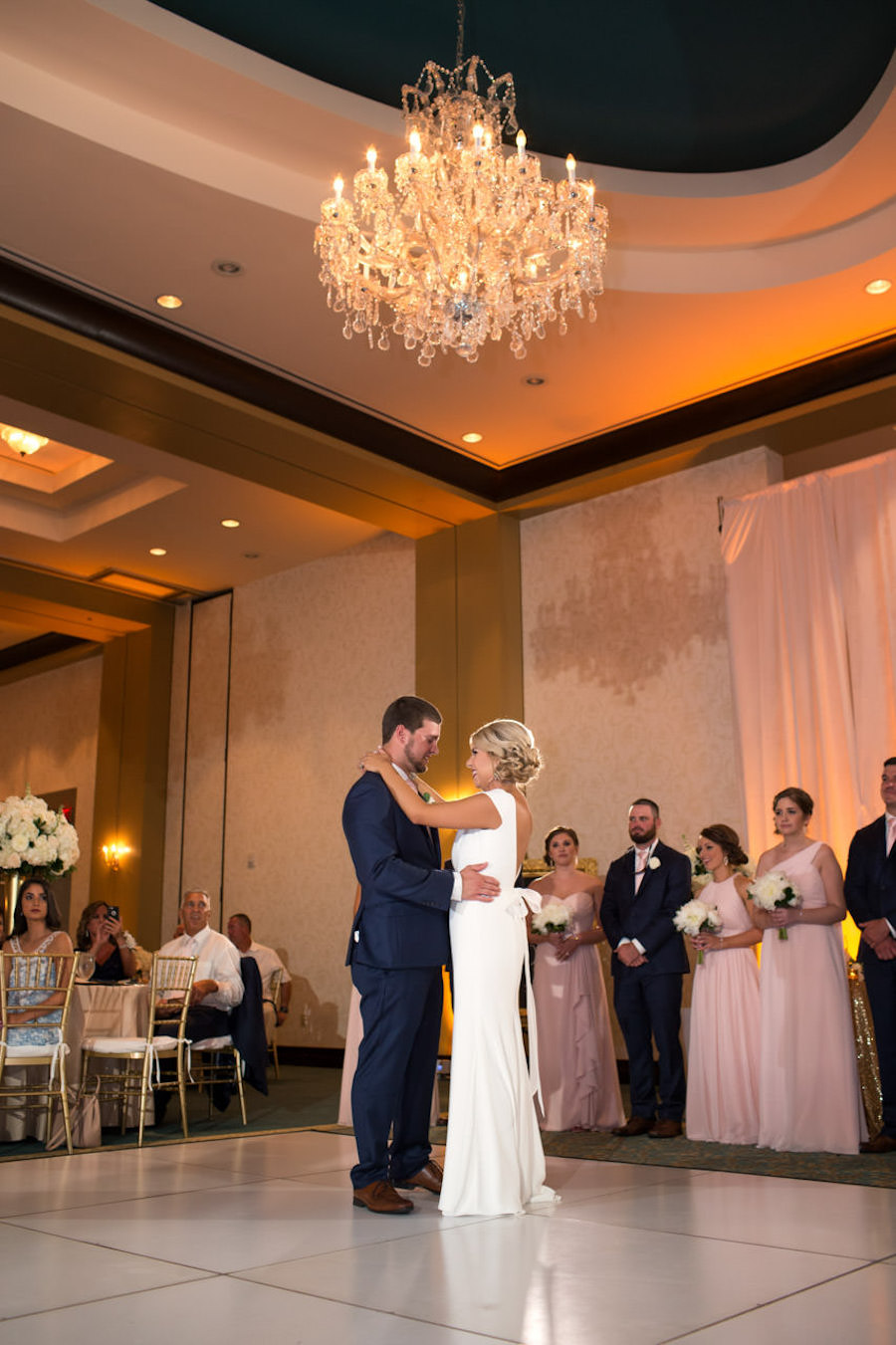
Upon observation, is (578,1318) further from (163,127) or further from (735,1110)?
(163,127)

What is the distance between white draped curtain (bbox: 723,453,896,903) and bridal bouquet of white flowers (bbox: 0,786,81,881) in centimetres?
457

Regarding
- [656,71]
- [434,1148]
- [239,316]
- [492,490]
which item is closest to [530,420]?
[492,490]

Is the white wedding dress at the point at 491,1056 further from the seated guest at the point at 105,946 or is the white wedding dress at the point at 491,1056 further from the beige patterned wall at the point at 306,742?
the beige patterned wall at the point at 306,742

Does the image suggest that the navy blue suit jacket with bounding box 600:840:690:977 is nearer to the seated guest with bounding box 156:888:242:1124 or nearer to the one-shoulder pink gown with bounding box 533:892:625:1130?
the one-shoulder pink gown with bounding box 533:892:625:1130

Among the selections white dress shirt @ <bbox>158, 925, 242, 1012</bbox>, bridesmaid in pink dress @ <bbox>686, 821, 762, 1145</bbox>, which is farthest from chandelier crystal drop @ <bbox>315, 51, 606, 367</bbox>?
white dress shirt @ <bbox>158, 925, 242, 1012</bbox>

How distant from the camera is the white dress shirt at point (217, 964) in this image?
299 inches

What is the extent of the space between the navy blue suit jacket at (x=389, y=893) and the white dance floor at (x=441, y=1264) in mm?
899

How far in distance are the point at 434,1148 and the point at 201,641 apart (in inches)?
346

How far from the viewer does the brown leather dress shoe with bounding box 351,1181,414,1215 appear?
13.5 ft

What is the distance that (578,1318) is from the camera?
279 cm

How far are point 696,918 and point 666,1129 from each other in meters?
1.16

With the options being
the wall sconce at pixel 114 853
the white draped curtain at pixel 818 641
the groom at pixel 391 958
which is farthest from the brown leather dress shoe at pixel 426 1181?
the wall sconce at pixel 114 853

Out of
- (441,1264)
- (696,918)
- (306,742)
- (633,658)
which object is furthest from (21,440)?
(441,1264)

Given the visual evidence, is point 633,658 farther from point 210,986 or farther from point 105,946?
point 105,946
